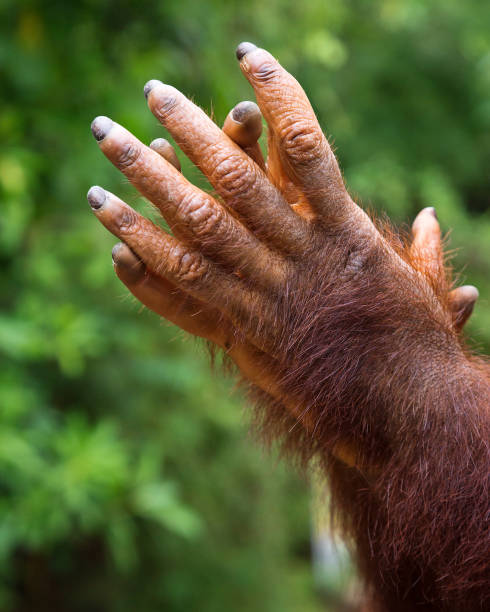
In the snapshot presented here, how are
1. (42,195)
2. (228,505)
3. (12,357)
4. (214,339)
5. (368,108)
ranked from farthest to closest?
(368,108) < (228,505) < (42,195) < (12,357) < (214,339)

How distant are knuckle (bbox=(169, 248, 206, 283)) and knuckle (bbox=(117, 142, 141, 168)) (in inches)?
6.6

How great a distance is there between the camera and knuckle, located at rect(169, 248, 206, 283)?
4.08ft

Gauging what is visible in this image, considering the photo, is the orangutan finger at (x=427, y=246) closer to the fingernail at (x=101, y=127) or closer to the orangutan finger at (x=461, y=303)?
the orangutan finger at (x=461, y=303)

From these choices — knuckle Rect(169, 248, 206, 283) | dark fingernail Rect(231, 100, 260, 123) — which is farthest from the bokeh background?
dark fingernail Rect(231, 100, 260, 123)

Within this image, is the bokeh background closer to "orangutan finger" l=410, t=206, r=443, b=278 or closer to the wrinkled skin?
the wrinkled skin

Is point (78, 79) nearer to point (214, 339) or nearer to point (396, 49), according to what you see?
point (214, 339)

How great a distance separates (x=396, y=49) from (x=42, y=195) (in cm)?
676

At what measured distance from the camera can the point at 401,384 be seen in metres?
1.30

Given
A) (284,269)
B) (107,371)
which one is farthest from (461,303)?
(107,371)

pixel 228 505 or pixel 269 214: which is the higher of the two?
pixel 269 214

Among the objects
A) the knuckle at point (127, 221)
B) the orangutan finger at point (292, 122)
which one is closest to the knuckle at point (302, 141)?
the orangutan finger at point (292, 122)

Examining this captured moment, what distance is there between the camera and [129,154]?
119cm

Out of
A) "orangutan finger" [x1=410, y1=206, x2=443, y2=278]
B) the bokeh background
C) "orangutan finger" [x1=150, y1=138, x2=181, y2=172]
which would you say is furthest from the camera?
the bokeh background

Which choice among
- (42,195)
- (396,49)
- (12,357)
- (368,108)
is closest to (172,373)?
(12,357)
